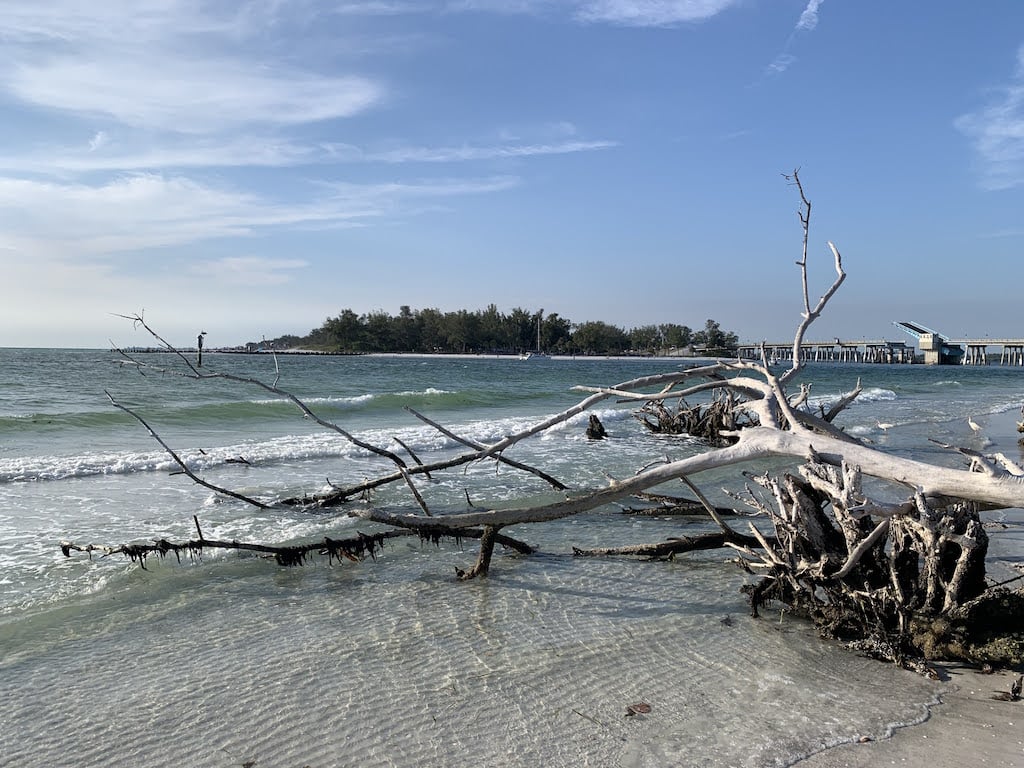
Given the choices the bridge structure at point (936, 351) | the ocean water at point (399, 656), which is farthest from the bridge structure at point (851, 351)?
the ocean water at point (399, 656)

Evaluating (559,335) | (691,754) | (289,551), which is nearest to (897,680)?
(691,754)

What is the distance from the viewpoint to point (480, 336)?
14938 centimetres

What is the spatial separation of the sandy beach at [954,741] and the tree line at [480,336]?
145371 millimetres

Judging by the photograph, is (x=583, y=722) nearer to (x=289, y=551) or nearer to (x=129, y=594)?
(x=289, y=551)

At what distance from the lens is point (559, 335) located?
156 meters

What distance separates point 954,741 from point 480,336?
147 meters

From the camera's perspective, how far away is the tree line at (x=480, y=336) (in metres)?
149

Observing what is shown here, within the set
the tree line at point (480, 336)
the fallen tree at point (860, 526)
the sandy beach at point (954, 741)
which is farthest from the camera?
the tree line at point (480, 336)

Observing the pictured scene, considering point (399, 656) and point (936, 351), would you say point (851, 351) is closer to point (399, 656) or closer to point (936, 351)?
point (936, 351)

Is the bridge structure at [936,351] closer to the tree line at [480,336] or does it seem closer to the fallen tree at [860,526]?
the tree line at [480,336]

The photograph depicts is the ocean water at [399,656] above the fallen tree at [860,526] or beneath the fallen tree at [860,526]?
beneath

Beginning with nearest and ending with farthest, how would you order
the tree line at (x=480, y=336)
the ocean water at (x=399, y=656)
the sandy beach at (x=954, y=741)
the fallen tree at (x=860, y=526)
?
the sandy beach at (x=954, y=741), the ocean water at (x=399, y=656), the fallen tree at (x=860, y=526), the tree line at (x=480, y=336)

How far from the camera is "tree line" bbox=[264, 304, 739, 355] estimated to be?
149375 mm

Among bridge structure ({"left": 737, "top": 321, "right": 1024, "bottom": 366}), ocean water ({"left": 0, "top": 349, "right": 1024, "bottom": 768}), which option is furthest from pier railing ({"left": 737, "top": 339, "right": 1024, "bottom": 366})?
ocean water ({"left": 0, "top": 349, "right": 1024, "bottom": 768})
